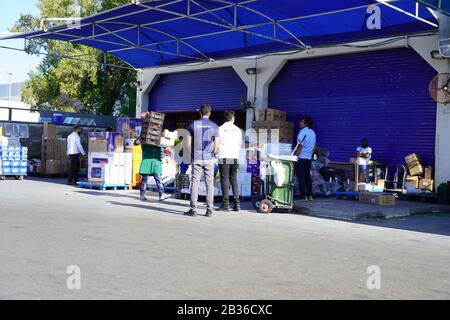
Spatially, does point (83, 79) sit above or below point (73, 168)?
above

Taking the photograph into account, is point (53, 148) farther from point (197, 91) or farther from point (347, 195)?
point (347, 195)

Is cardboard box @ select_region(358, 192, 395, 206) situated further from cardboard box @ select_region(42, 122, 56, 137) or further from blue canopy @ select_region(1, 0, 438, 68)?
cardboard box @ select_region(42, 122, 56, 137)

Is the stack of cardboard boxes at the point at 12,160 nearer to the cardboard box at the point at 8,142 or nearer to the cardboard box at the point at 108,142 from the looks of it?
the cardboard box at the point at 8,142

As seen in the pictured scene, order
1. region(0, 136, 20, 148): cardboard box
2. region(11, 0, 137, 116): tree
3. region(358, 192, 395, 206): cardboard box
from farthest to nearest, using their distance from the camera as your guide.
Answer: region(11, 0, 137, 116): tree, region(0, 136, 20, 148): cardboard box, region(358, 192, 395, 206): cardboard box

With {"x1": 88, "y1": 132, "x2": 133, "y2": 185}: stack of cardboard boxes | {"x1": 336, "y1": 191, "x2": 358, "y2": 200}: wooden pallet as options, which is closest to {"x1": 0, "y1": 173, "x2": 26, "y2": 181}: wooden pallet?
{"x1": 88, "y1": 132, "x2": 133, "y2": 185}: stack of cardboard boxes

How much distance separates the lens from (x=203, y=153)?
33.8ft

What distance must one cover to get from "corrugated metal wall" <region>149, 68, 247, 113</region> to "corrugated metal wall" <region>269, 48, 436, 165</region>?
8.61 ft

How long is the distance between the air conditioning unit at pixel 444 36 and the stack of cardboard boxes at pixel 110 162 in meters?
9.44

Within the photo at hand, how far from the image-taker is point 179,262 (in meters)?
5.98

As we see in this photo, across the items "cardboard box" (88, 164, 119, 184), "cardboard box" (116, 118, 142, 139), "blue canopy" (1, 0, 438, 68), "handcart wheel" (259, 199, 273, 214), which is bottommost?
"handcart wheel" (259, 199, 273, 214)

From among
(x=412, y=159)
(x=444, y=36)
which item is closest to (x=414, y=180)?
(x=412, y=159)

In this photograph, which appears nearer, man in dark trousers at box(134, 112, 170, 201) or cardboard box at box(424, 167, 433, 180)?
man in dark trousers at box(134, 112, 170, 201)

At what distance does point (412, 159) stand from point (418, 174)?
1.46 feet

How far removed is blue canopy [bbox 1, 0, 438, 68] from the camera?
1376 cm
